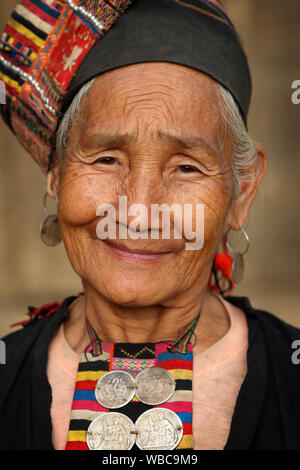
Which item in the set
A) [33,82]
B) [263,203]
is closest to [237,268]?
[33,82]

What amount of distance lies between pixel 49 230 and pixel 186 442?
1146 millimetres

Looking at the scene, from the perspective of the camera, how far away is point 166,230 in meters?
2.24

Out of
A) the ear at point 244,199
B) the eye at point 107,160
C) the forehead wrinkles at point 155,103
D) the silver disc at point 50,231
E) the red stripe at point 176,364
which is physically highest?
the forehead wrinkles at point 155,103

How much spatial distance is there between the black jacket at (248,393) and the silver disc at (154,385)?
27cm

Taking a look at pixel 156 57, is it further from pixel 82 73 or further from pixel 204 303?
pixel 204 303

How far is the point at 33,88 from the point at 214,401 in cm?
145

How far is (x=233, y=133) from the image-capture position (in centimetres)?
239

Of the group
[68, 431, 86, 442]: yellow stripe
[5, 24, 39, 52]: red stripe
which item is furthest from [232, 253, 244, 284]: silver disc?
[5, 24, 39, 52]: red stripe

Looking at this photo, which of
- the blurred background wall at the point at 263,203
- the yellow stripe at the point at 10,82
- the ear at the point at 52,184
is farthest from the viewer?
the blurred background wall at the point at 263,203

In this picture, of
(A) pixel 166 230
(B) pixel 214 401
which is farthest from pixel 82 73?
(B) pixel 214 401

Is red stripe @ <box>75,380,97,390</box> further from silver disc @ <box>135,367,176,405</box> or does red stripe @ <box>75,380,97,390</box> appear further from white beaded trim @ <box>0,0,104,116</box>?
white beaded trim @ <box>0,0,104,116</box>

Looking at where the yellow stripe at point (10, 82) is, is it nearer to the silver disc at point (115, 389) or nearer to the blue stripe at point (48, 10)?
the blue stripe at point (48, 10)

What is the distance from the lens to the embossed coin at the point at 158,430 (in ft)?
7.09

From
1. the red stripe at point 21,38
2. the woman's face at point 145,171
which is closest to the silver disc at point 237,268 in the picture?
the woman's face at point 145,171
